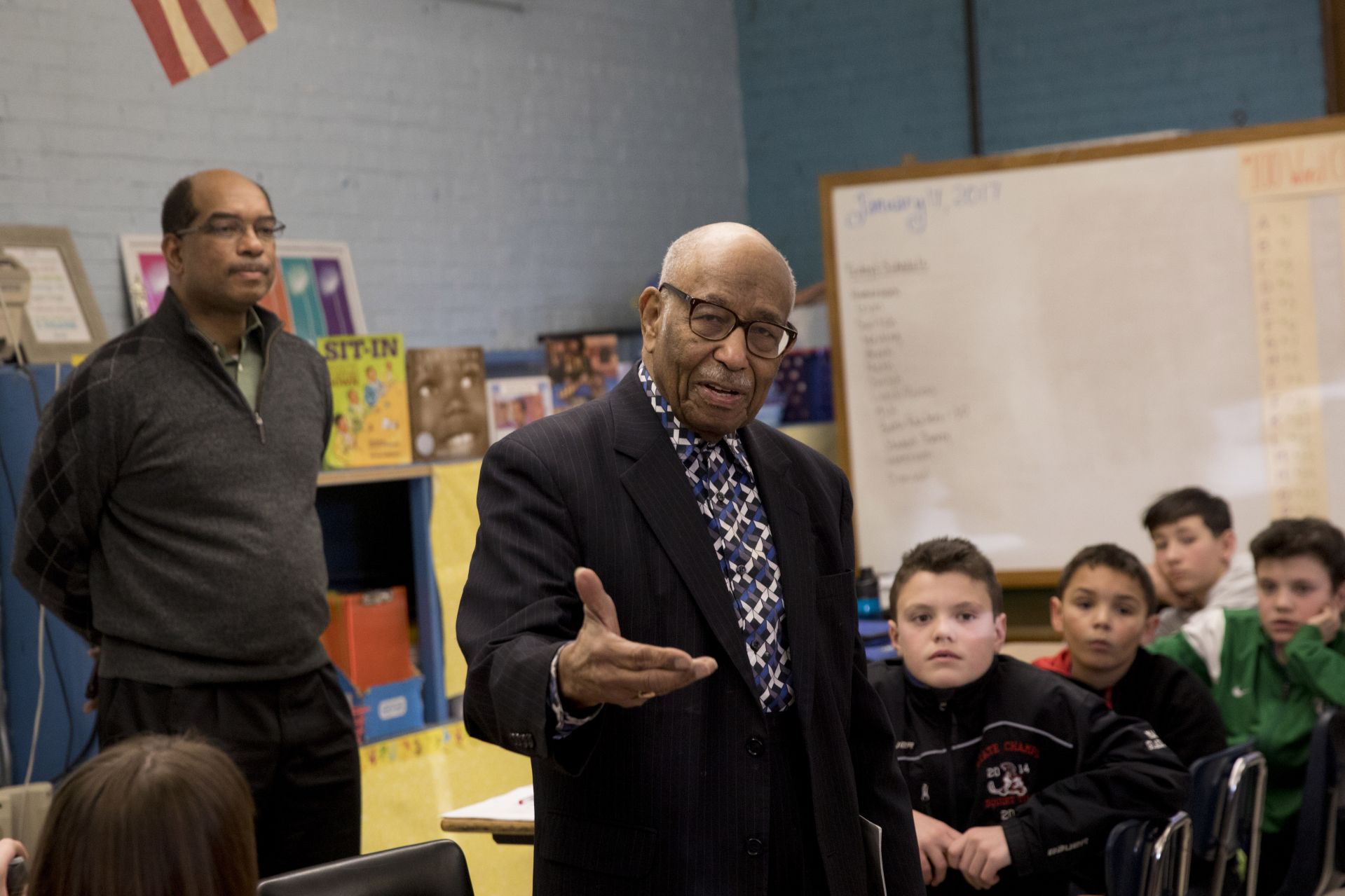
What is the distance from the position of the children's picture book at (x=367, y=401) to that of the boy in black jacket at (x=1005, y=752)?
2019 millimetres

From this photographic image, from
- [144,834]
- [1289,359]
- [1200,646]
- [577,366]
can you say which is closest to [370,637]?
[577,366]

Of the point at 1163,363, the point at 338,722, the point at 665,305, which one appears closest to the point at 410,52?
the point at 1163,363

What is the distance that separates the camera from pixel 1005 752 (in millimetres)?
2475

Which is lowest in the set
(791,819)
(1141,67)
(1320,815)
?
(1320,815)

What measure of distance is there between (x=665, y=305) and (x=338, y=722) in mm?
1483

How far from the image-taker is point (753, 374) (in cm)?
155

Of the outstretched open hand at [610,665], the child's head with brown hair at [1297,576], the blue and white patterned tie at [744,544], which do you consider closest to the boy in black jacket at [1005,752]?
the blue and white patterned tie at [744,544]

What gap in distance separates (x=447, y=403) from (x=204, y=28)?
55.8 inches

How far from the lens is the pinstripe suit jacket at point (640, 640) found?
1.46 metres

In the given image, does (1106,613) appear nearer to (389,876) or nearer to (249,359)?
(389,876)

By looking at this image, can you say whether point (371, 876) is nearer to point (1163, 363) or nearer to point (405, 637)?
point (405, 637)

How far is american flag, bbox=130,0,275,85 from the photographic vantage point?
3.15m

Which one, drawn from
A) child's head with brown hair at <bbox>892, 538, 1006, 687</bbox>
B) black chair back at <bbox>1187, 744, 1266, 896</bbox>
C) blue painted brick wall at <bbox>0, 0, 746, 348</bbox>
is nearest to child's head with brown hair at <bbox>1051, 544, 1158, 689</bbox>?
black chair back at <bbox>1187, 744, 1266, 896</bbox>

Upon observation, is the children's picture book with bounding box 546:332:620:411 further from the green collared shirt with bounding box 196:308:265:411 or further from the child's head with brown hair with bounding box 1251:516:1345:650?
the child's head with brown hair with bounding box 1251:516:1345:650
